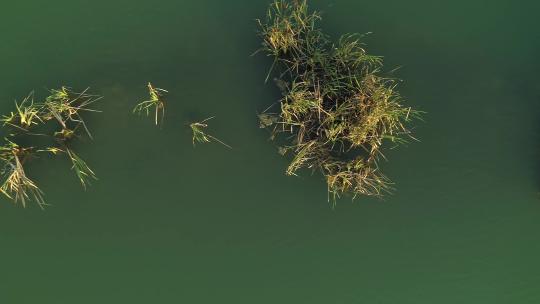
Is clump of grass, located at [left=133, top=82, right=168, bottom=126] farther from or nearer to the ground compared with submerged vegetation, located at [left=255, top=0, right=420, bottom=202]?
nearer to the ground

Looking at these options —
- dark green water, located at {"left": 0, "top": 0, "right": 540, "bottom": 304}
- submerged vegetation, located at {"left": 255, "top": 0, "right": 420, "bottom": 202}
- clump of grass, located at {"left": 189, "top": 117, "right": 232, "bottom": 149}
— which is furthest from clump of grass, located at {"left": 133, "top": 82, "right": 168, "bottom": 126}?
submerged vegetation, located at {"left": 255, "top": 0, "right": 420, "bottom": 202}

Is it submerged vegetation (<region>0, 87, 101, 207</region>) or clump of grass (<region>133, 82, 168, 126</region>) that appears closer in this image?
submerged vegetation (<region>0, 87, 101, 207</region>)

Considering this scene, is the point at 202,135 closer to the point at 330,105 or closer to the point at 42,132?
the point at 330,105

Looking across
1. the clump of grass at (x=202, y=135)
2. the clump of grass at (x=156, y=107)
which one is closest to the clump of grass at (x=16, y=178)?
the clump of grass at (x=156, y=107)

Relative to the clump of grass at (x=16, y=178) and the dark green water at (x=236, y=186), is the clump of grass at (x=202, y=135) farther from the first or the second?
the clump of grass at (x=16, y=178)

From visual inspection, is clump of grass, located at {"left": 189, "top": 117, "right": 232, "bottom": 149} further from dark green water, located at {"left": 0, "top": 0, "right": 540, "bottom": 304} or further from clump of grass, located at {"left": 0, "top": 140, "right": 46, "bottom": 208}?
clump of grass, located at {"left": 0, "top": 140, "right": 46, "bottom": 208}

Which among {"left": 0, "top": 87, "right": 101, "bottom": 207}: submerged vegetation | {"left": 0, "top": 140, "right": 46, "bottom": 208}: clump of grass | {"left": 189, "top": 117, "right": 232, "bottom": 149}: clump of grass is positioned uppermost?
{"left": 189, "top": 117, "right": 232, "bottom": 149}: clump of grass
